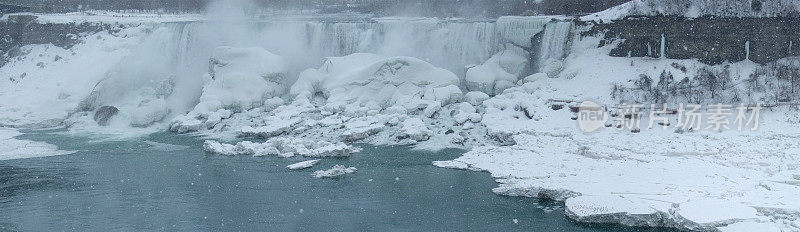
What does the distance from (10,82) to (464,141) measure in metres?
24.6

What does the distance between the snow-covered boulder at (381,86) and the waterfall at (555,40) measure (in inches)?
170

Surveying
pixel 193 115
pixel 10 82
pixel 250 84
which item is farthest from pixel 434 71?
pixel 10 82

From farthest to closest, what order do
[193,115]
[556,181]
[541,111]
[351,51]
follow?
[351,51] → [193,115] → [541,111] → [556,181]

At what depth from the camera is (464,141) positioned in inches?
870

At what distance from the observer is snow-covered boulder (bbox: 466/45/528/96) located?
1083 inches

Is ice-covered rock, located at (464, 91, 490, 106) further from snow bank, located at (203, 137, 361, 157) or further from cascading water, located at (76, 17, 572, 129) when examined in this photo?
snow bank, located at (203, 137, 361, 157)

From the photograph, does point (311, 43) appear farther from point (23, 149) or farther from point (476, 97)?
point (23, 149)

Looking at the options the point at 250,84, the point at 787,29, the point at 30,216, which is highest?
the point at 787,29

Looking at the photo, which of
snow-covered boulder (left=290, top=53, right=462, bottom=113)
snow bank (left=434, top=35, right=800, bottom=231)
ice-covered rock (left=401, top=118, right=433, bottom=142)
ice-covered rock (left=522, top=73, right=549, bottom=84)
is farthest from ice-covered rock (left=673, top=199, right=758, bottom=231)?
ice-covered rock (left=522, top=73, right=549, bottom=84)

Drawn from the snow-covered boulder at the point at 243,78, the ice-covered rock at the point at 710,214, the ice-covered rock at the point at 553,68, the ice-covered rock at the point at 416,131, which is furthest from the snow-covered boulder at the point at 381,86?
the ice-covered rock at the point at 710,214

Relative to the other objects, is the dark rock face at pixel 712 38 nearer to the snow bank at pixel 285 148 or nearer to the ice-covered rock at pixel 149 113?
the snow bank at pixel 285 148

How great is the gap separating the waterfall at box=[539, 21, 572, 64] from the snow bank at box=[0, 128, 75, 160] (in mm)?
19105

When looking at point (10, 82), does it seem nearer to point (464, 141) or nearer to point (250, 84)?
point (250, 84)

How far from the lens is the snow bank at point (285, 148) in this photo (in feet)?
67.4
